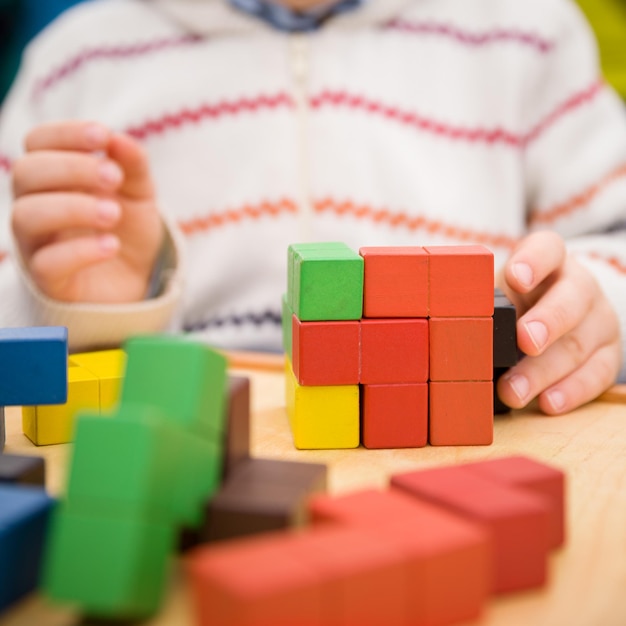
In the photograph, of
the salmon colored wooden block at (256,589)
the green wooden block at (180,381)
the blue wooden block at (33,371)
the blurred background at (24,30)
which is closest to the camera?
the salmon colored wooden block at (256,589)

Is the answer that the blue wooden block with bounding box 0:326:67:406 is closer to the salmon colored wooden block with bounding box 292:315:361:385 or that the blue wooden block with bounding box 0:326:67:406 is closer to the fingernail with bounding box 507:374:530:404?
the salmon colored wooden block with bounding box 292:315:361:385

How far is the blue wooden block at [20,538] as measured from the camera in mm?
403

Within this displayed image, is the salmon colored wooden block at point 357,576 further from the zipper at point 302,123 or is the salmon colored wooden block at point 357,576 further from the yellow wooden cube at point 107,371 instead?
the zipper at point 302,123

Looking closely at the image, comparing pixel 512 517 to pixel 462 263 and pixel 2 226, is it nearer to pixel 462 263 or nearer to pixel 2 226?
pixel 462 263

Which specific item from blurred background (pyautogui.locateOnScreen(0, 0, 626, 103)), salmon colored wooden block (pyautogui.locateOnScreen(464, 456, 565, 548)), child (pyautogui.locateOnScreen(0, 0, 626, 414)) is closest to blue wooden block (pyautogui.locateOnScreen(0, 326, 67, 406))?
salmon colored wooden block (pyautogui.locateOnScreen(464, 456, 565, 548))

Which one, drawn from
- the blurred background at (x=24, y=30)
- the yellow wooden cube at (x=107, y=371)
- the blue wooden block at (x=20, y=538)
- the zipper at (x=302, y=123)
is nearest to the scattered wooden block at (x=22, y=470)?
the blue wooden block at (x=20, y=538)

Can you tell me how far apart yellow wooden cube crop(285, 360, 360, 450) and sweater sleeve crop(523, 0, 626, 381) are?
22.6 inches

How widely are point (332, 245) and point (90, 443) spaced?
32 centimetres

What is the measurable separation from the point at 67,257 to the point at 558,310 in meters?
0.49

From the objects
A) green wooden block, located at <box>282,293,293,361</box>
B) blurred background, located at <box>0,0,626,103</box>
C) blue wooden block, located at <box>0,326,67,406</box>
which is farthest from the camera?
blurred background, located at <box>0,0,626,103</box>

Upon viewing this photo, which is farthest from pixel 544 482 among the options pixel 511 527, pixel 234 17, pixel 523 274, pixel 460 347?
pixel 234 17

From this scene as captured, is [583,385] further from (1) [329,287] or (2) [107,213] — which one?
(2) [107,213]

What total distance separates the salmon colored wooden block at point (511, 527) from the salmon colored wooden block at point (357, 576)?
66 millimetres

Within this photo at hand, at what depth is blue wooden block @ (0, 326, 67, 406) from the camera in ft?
1.84
